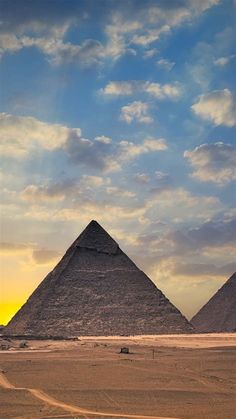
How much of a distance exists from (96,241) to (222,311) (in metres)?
33.8

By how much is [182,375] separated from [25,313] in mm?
77177

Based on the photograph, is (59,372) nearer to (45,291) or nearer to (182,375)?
(182,375)

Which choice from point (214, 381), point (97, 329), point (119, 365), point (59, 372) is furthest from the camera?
point (97, 329)

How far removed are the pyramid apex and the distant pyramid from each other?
29.9m

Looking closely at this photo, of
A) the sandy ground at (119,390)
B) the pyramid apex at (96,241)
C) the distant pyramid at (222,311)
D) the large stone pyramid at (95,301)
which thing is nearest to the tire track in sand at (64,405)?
the sandy ground at (119,390)

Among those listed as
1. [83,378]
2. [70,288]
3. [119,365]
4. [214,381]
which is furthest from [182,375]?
[70,288]

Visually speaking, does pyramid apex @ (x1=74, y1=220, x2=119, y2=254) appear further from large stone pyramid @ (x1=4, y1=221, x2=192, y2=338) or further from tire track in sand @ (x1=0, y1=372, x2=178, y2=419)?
tire track in sand @ (x1=0, y1=372, x2=178, y2=419)

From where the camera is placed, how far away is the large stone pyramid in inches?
3469

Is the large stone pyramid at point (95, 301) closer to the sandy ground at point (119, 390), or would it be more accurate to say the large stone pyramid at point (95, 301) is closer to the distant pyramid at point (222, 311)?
the distant pyramid at point (222, 311)

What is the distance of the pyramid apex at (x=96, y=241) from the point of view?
101812 millimetres

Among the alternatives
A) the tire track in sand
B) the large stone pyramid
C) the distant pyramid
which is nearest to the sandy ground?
the tire track in sand

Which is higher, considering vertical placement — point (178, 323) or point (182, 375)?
point (178, 323)

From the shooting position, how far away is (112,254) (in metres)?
101

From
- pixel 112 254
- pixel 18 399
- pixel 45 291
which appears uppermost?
pixel 112 254
